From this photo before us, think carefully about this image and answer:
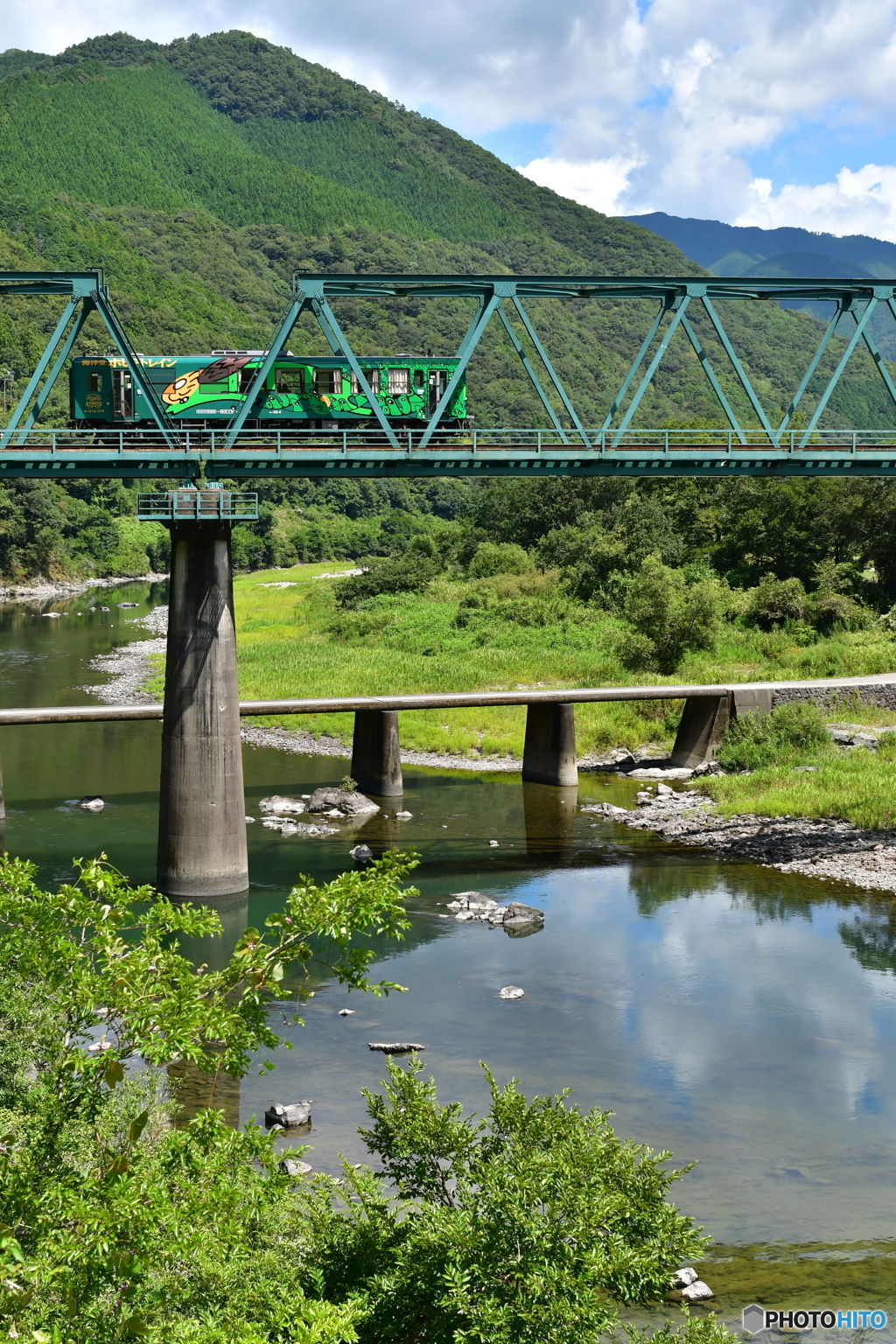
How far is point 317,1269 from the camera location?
1015cm

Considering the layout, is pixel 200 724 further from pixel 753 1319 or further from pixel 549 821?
pixel 753 1319

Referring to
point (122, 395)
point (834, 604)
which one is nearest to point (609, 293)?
point (122, 395)

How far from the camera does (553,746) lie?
40.4 metres

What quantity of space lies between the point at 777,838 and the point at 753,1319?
2091 centimetres

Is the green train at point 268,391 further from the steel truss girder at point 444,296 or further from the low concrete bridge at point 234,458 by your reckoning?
the steel truss girder at point 444,296

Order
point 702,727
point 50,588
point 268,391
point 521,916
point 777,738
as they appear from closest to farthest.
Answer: point 521,916, point 268,391, point 777,738, point 702,727, point 50,588

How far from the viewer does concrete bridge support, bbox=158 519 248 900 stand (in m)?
26.8

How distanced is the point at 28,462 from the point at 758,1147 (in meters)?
19.7

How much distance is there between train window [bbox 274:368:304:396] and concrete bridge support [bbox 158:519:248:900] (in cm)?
791

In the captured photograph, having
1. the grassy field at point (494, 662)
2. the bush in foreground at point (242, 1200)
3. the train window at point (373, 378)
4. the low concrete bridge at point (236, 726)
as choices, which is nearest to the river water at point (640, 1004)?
the low concrete bridge at point (236, 726)

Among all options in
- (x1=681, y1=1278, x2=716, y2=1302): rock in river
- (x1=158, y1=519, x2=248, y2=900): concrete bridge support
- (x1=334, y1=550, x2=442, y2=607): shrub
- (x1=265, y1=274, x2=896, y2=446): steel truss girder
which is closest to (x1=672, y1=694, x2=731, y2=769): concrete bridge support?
(x1=265, y1=274, x2=896, y2=446): steel truss girder

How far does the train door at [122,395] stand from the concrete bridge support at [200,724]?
536cm

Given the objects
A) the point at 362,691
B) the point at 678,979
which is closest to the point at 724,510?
the point at 362,691

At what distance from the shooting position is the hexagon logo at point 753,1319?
13648 millimetres
